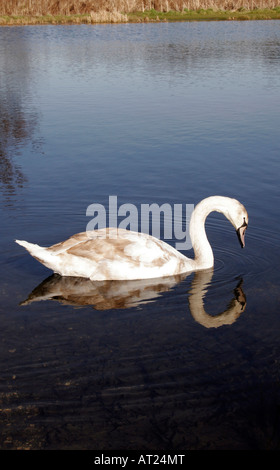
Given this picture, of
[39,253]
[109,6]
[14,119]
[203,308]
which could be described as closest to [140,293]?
[203,308]

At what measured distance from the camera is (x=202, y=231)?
31.6 feet

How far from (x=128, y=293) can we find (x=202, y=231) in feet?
5.53

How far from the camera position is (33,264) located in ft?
32.2

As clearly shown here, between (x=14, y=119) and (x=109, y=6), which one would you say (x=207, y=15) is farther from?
(x=14, y=119)

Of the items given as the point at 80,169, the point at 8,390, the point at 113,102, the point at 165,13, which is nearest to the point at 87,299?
the point at 8,390

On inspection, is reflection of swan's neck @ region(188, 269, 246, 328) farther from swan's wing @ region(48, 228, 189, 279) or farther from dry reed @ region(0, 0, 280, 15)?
dry reed @ region(0, 0, 280, 15)

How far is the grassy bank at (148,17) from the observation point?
213 ft

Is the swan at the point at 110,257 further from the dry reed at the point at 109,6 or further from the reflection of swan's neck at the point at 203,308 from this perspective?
the dry reed at the point at 109,6

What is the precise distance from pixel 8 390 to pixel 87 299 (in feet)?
7.82

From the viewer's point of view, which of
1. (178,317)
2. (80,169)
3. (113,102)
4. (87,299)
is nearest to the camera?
(178,317)

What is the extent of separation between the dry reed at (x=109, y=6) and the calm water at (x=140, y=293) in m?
54.5

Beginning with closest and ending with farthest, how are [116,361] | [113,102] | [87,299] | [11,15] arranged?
[116,361] < [87,299] < [113,102] < [11,15]

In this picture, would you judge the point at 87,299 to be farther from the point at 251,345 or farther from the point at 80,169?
the point at 80,169

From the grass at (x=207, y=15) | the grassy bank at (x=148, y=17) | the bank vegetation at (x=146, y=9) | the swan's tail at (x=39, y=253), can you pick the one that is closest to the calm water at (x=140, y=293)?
the swan's tail at (x=39, y=253)
